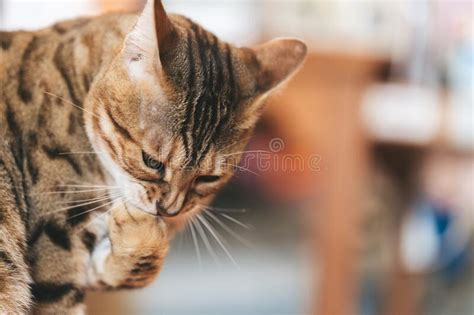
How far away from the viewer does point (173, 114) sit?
0.54 meters

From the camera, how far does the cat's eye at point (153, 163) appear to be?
1.80 feet

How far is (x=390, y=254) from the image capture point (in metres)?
2.17

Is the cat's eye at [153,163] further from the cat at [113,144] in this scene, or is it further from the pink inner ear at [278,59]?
the pink inner ear at [278,59]

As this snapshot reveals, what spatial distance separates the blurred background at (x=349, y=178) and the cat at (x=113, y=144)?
0.14 metres

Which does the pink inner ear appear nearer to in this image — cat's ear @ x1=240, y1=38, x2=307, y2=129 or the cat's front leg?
cat's ear @ x1=240, y1=38, x2=307, y2=129

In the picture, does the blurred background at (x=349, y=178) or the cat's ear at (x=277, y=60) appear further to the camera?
the blurred background at (x=349, y=178)

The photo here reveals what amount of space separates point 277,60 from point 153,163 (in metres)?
0.15

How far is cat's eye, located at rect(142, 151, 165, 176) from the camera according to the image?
1.80ft

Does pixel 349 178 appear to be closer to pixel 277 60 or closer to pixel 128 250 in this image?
pixel 277 60

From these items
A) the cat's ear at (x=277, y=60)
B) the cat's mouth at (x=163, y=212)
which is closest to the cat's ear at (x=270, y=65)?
the cat's ear at (x=277, y=60)

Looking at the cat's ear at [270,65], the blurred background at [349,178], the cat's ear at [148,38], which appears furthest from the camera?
the blurred background at [349,178]

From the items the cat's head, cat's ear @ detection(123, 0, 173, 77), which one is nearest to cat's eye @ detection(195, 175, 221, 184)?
the cat's head

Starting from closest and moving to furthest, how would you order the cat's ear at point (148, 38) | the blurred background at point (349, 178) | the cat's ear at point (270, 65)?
the cat's ear at point (148, 38) < the cat's ear at point (270, 65) < the blurred background at point (349, 178)

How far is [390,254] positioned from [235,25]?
96 cm
